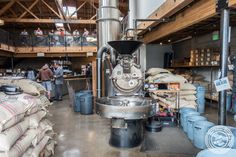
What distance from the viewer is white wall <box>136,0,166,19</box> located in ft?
17.3

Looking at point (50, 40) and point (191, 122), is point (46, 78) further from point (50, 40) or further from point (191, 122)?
point (191, 122)

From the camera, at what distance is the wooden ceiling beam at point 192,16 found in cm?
341

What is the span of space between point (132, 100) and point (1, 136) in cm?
215

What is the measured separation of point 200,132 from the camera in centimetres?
373

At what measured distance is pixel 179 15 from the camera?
4629 millimetres

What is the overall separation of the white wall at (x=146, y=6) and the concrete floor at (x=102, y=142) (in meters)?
2.90

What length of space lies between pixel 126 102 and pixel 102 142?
3.78 ft

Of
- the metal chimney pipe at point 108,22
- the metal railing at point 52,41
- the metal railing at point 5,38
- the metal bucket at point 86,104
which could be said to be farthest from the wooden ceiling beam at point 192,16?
the metal railing at point 5,38

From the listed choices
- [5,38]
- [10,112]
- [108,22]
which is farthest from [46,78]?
[10,112]

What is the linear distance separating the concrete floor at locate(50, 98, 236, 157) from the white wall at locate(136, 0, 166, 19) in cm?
290

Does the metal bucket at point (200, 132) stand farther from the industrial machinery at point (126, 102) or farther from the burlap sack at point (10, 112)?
the burlap sack at point (10, 112)

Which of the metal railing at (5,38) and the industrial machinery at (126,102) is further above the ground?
the metal railing at (5,38)

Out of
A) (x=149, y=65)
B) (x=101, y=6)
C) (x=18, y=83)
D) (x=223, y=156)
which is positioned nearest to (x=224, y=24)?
(x=223, y=156)

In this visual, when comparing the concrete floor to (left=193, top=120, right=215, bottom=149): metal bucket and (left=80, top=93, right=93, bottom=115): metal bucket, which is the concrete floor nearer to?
(left=193, top=120, right=215, bottom=149): metal bucket
